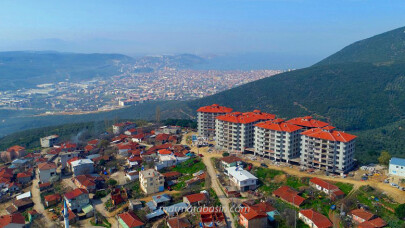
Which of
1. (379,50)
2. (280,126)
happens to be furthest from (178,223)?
(379,50)

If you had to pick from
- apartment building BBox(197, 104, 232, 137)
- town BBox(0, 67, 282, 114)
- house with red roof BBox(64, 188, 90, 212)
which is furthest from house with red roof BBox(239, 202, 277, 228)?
town BBox(0, 67, 282, 114)

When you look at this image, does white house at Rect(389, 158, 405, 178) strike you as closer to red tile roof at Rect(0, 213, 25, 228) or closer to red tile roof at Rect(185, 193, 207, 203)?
red tile roof at Rect(185, 193, 207, 203)

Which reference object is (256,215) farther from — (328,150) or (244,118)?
(244,118)

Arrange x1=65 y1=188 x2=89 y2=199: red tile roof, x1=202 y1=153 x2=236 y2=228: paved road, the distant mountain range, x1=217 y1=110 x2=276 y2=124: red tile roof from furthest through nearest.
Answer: the distant mountain range, x1=217 y1=110 x2=276 y2=124: red tile roof, x1=65 y1=188 x2=89 y2=199: red tile roof, x1=202 y1=153 x2=236 y2=228: paved road

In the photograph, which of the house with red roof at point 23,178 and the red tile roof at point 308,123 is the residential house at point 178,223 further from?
the house with red roof at point 23,178

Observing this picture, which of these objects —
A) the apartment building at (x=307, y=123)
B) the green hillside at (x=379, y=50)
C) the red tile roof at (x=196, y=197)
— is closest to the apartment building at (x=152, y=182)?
the red tile roof at (x=196, y=197)
